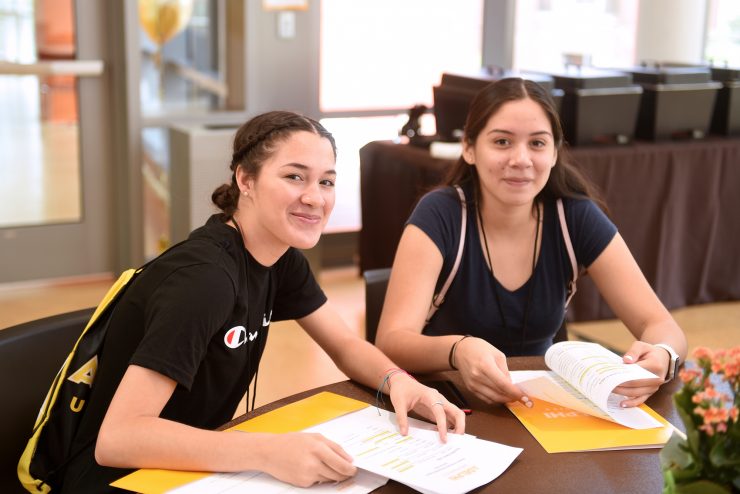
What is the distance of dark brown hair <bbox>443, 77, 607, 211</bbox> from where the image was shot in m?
2.05

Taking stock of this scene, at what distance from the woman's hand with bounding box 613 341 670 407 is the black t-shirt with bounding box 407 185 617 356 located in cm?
35

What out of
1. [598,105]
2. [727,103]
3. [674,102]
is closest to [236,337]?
[598,105]

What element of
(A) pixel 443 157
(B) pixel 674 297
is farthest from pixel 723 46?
(A) pixel 443 157

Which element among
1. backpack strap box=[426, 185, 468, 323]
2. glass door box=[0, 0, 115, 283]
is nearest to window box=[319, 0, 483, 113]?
glass door box=[0, 0, 115, 283]

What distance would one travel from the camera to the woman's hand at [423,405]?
1.43 metres

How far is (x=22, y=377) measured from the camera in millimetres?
1541

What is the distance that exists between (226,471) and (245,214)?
1.58ft

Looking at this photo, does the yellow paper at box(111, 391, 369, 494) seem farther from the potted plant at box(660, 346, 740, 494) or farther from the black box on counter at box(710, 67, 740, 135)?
the black box on counter at box(710, 67, 740, 135)

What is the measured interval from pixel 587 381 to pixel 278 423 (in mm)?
493

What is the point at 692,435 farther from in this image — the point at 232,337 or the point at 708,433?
the point at 232,337

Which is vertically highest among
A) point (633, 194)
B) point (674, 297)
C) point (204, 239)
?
point (204, 239)

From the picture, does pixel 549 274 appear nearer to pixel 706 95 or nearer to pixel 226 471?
pixel 226 471

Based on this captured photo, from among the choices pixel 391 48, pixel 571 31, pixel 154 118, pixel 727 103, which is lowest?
pixel 154 118

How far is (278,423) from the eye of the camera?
56.8 inches
